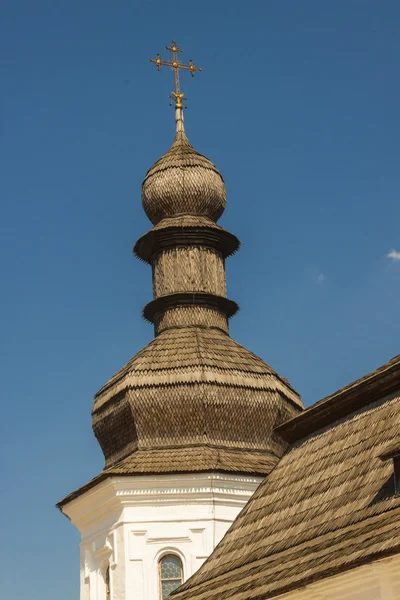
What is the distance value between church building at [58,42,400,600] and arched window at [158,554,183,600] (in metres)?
0.02

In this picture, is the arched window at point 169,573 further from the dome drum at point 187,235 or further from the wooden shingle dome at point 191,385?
the dome drum at point 187,235

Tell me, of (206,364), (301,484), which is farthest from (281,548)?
(206,364)

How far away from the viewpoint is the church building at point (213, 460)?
38.4 ft

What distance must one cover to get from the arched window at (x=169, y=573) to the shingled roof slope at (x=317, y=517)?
492 centimetres

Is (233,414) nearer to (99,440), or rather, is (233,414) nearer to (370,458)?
(99,440)

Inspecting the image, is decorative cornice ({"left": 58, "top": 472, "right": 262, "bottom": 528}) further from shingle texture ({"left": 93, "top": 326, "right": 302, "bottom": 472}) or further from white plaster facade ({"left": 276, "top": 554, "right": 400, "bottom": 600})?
white plaster facade ({"left": 276, "top": 554, "right": 400, "bottom": 600})

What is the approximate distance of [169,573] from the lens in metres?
19.6

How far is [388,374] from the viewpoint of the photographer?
1316 cm

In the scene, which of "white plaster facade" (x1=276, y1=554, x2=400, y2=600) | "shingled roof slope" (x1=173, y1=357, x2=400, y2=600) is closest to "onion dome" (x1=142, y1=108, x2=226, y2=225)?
"shingled roof slope" (x1=173, y1=357, x2=400, y2=600)

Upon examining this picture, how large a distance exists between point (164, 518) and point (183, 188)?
6.73 meters

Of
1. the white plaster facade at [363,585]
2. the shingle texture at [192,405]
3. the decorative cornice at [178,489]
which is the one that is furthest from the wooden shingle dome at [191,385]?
the white plaster facade at [363,585]

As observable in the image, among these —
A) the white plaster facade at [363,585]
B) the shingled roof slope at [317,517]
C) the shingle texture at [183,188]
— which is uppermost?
the shingle texture at [183,188]

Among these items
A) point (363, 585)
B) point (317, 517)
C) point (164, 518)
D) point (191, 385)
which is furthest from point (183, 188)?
point (363, 585)

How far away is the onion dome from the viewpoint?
2380 cm
